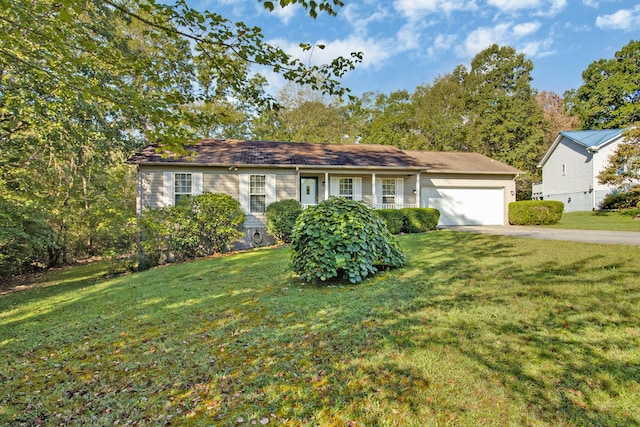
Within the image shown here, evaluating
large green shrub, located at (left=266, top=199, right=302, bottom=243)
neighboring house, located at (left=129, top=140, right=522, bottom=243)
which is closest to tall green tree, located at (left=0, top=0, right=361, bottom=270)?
neighboring house, located at (left=129, top=140, right=522, bottom=243)

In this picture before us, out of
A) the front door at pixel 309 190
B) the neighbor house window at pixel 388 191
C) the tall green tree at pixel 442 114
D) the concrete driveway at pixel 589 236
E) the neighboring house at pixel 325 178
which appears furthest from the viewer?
the tall green tree at pixel 442 114

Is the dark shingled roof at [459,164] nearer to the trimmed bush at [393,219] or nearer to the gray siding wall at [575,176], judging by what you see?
the trimmed bush at [393,219]

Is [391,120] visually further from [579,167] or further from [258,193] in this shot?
[258,193]

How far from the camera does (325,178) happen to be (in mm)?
13758

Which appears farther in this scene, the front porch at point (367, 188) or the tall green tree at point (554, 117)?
the tall green tree at point (554, 117)

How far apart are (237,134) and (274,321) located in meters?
23.0

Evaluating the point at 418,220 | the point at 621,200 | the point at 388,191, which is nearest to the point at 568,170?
the point at 621,200

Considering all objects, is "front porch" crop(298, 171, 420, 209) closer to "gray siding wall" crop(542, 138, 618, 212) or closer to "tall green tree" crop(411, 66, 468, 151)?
"gray siding wall" crop(542, 138, 618, 212)

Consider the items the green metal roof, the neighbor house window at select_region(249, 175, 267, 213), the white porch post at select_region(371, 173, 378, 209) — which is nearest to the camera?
the neighbor house window at select_region(249, 175, 267, 213)

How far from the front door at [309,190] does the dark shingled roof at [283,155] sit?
106 centimetres

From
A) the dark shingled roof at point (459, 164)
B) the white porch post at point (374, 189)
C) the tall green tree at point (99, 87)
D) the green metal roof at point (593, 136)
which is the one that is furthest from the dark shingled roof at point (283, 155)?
the green metal roof at point (593, 136)

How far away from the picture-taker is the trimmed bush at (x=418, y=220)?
12.9 meters

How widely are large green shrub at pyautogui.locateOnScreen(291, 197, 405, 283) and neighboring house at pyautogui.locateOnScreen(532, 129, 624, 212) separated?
2041 cm

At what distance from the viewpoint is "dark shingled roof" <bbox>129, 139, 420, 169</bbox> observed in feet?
41.9
